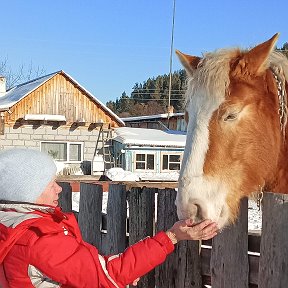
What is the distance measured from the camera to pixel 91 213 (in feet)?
15.4

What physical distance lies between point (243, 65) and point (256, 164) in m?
0.60

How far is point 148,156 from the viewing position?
27141 mm

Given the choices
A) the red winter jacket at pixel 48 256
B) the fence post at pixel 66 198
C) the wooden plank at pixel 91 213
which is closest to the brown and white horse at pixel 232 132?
the red winter jacket at pixel 48 256

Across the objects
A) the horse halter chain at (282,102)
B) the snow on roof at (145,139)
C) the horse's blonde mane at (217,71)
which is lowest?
the snow on roof at (145,139)

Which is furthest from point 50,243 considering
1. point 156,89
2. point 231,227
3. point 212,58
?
point 156,89

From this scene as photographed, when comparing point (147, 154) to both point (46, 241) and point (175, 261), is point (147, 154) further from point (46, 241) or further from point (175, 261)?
point (46, 241)

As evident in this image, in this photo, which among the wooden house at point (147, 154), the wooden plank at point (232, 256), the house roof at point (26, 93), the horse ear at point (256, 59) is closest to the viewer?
the horse ear at point (256, 59)

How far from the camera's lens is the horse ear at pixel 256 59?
2.89 meters

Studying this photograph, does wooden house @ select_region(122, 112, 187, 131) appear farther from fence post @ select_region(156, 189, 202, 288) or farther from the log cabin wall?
fence post @ select_region(156, 189, 202, 288)

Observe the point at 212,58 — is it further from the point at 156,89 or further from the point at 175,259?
the point at 156,89

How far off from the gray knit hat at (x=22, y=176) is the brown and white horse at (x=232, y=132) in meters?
0.75

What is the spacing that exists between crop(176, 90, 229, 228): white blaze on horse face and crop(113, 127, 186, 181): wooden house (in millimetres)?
23286

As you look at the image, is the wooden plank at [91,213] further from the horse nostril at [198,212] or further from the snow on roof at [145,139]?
the snow on roof at [145,139]

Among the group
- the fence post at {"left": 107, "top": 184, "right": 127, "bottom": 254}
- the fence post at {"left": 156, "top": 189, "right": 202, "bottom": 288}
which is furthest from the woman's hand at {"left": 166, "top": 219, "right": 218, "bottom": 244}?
the fence post at {"left": 107, "top": 184, "right": 127, "bottom": 254}
